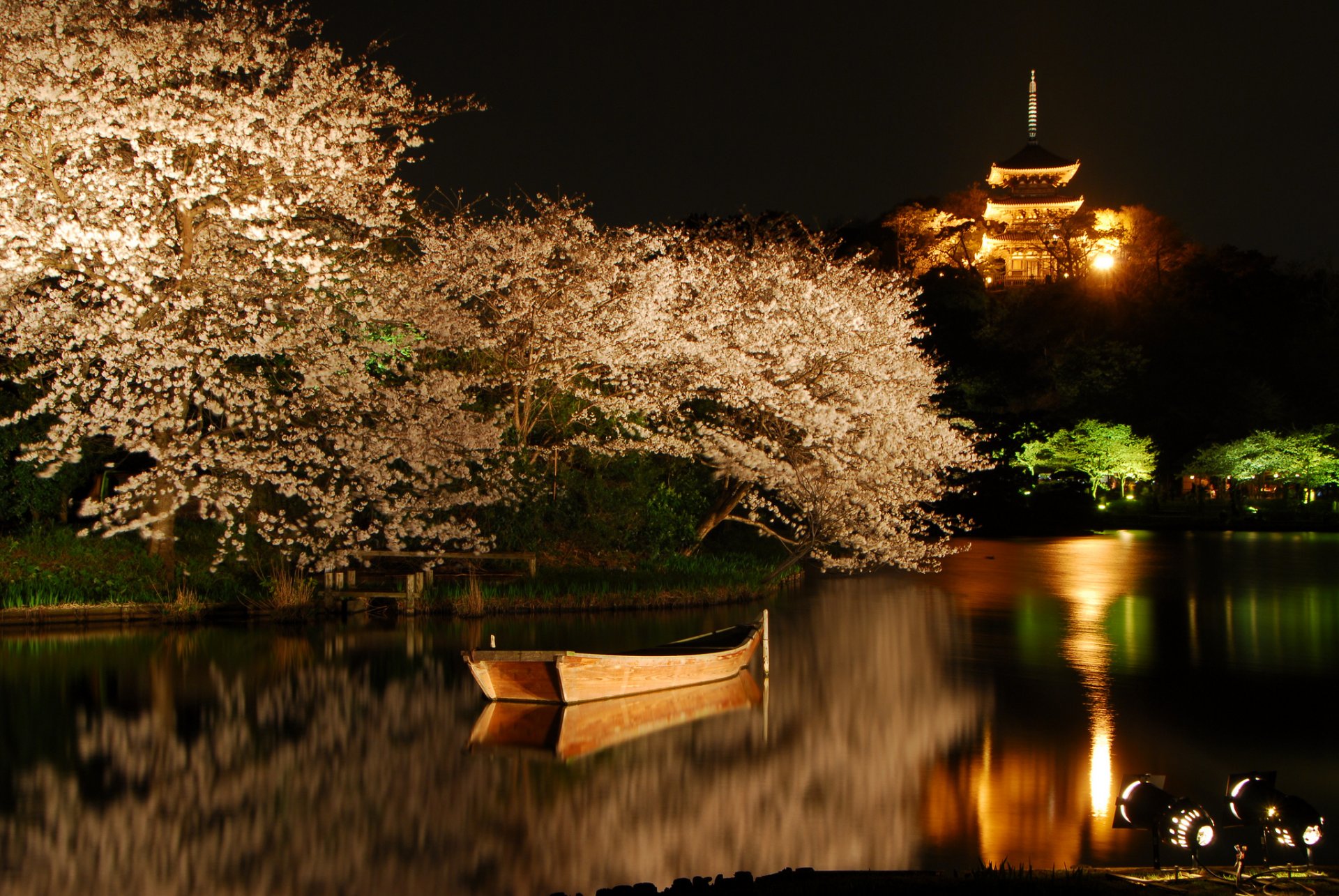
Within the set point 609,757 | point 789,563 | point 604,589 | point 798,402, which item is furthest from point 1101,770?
point 789,563

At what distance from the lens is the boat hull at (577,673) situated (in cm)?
1265

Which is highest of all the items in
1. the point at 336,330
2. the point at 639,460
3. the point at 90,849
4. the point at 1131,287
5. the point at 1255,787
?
the point at 1131,287

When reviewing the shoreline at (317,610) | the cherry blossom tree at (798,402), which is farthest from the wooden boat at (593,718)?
the cherry blossom tree at (798,402)

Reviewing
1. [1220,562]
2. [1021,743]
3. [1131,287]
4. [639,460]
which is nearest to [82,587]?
[639,460]

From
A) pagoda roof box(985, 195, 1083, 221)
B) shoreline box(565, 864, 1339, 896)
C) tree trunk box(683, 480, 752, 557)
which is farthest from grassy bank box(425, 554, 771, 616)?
pagoda roof box(985, 195, 1083, 221)

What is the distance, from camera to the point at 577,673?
1269cm

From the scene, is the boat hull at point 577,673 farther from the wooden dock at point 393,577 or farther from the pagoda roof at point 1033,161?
the pagoda roof at point 1033,161

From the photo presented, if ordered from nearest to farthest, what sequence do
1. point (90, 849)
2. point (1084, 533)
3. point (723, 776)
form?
point (90, 849) → point (723, 776) → point (1084, 533)

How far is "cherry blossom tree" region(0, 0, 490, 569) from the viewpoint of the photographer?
58.2ft

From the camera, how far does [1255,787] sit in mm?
7156

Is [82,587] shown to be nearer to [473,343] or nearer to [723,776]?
[473,343]

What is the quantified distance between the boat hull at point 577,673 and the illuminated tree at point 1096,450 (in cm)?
4451

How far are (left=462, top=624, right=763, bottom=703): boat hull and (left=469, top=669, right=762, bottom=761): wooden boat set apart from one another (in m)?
0.11

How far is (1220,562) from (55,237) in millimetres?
31624
